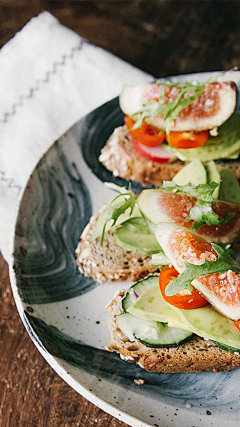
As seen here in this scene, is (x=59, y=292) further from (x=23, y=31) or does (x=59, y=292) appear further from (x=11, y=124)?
(x=23, y=31)

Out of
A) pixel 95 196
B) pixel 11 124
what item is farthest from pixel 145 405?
pixel 11 124

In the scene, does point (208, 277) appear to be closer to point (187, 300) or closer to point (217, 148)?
point (187, 300)

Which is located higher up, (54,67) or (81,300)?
(54,67)

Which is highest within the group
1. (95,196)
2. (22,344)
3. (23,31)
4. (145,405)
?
(23,31)

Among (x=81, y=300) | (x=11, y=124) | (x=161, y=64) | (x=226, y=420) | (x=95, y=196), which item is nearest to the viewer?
(x=226, y=420)

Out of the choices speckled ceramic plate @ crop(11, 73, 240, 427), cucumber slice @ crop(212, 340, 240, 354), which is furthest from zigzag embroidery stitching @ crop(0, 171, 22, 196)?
cucumber slice @ crop(212, 340, 240, 354)

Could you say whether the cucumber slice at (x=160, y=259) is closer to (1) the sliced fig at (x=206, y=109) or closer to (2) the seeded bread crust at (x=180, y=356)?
(2) the seeded bread crust at (x=180, y=356)

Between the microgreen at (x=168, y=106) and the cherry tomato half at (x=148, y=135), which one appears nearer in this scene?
the microgreen at (x=168, y=106)

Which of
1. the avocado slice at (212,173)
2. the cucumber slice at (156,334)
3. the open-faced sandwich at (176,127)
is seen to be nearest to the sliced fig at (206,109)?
the open-faced sandwich at (176,127)
